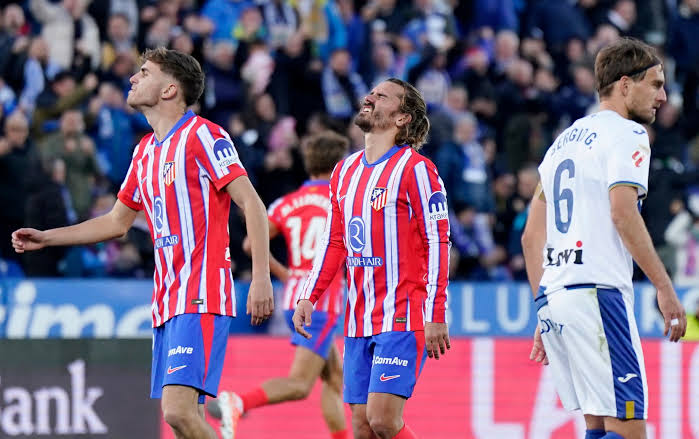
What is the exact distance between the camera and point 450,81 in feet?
50.3

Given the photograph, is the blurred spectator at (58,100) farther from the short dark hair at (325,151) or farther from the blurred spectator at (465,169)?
the short dark hair at (325,151)

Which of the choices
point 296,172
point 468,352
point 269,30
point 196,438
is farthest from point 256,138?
point 196,438

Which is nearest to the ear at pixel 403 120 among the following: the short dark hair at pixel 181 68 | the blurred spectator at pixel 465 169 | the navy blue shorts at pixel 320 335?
the short dark hair at pixel 181 68

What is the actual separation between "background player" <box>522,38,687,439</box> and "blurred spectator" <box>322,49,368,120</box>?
875 cm

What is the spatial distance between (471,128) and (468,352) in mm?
5370

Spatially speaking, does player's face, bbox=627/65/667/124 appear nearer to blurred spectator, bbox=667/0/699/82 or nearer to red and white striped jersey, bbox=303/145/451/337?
red and white striped jersey, bbox=303/145/451/337

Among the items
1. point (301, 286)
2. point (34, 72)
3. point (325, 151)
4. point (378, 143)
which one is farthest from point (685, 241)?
point (378, 143)

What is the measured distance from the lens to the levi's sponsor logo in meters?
6.11

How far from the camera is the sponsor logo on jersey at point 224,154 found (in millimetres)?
6129

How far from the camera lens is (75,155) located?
12.9 m

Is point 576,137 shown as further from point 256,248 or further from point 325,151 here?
point 325,151

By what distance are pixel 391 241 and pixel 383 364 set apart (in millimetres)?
643

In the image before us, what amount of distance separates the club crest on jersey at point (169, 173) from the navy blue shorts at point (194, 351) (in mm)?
688

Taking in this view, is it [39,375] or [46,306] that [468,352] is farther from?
[46,306]
